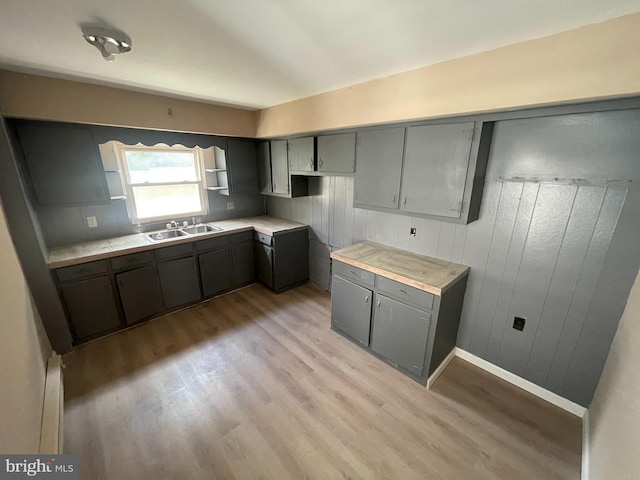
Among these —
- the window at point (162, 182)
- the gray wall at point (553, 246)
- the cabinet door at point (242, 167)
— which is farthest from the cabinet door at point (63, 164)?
the gray wall at point (553, 246)

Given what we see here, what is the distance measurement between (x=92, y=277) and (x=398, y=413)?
295cm

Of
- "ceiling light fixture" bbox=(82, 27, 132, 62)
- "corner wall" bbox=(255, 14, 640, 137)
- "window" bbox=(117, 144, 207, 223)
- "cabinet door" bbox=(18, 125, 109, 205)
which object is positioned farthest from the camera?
"window" bbox=(117, 144, 207, 223)

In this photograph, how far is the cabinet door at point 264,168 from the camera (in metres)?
3.52

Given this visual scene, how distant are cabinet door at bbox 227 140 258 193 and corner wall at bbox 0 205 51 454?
2.22 m

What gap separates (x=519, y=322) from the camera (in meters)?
1.98

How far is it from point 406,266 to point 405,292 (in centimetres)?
27

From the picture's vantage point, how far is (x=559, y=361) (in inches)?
72.3

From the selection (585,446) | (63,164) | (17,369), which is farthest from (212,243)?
(585,446)

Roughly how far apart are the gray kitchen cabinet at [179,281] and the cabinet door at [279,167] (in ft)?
4.67

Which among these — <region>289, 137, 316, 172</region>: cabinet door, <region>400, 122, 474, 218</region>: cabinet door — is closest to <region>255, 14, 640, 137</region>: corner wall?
<region>400, 122, 474, 218</region>: cabinet door

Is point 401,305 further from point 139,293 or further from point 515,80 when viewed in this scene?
point 139,293

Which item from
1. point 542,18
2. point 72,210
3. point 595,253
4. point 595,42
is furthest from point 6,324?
point 595,253

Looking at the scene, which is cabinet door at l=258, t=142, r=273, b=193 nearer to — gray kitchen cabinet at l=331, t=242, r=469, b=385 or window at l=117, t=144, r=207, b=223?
window at l=117, t=144, r=207, b=223

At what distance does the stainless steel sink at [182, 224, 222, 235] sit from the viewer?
11.0 ft
